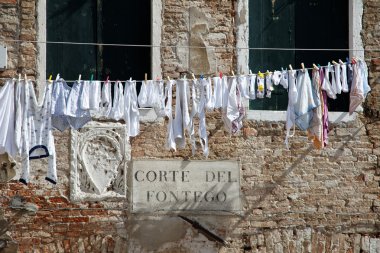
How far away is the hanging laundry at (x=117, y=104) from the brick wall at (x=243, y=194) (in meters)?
0.97

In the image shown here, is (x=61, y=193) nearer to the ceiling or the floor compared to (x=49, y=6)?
nearer to the floor

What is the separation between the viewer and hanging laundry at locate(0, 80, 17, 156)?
36.4 feet

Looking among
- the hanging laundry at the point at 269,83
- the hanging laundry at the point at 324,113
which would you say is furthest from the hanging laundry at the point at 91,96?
the hanging laundry at the point at 324,113

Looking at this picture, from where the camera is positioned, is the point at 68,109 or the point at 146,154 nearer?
the point at 68,109

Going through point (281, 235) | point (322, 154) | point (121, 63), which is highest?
point (121, 63)

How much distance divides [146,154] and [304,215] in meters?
1.75

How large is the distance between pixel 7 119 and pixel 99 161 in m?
1.40

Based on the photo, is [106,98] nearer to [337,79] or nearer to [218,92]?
[218,92]

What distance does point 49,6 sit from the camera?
40.6 ft

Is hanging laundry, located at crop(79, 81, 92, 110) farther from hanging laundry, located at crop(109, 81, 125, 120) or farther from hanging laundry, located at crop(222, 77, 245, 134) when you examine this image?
hanging laundry, located at crop(222, 77, 245, 134)

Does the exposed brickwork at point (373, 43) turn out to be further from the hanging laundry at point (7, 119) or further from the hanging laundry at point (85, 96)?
the hanging laundry at point (7, 119)

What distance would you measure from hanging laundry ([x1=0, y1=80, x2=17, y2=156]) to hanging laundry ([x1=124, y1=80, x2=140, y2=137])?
1.06 metres

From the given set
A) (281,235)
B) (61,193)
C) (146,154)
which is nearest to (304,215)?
(281,235)

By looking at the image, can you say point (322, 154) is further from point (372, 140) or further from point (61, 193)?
point (61, 193)
